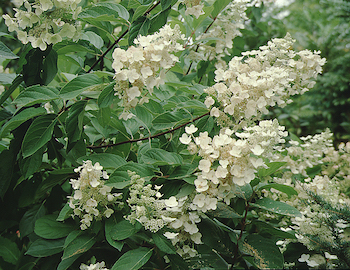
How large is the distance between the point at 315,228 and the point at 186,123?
0.68m

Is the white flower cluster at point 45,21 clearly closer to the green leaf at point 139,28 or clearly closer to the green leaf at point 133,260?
the green leaf at point 139,28

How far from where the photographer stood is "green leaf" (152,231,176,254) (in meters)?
1.00

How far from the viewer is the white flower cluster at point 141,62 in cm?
94

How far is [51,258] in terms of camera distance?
134 cm

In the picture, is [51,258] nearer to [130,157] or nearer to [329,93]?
[130,157]

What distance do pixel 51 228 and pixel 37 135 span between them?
14.2 inches

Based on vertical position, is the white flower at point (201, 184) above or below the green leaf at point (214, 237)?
above

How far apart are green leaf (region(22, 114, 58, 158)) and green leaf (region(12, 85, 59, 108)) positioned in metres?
0.09

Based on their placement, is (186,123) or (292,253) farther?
(292,253)

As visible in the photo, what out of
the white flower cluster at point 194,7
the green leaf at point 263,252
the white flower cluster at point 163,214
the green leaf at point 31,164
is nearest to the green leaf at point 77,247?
the white flower cluster at point 163,214

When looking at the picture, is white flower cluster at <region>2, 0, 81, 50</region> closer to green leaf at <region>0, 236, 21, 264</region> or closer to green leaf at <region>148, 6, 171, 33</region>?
green leaf at <region>148, 6, 171, 33</region>

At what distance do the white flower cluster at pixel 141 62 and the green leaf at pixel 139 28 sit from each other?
8.1 inches

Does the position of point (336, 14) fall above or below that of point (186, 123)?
below

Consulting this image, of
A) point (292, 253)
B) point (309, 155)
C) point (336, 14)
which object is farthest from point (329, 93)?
point (292, 253)
